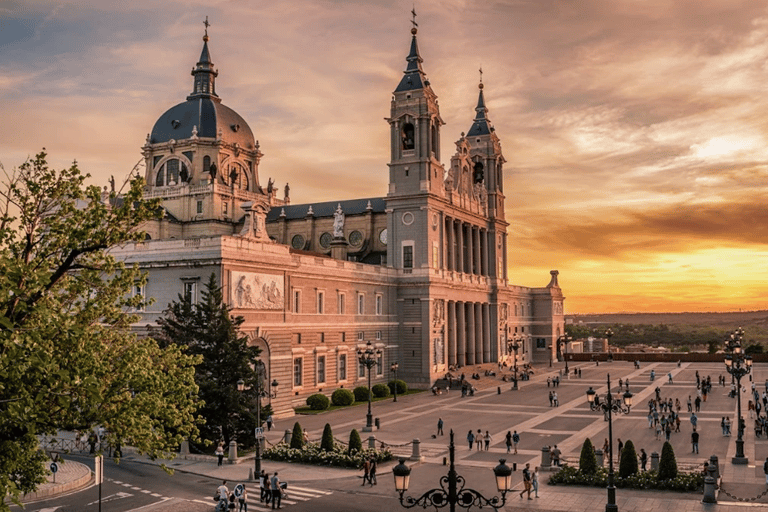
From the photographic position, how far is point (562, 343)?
5310 inches

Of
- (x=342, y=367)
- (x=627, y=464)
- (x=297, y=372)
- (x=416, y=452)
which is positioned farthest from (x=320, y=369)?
(x=627, y=464)

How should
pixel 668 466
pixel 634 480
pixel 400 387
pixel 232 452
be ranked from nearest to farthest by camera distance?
1. pixel 668 466
2. pixel 634 480
3. pixel 232 452
4. pixel 400 387

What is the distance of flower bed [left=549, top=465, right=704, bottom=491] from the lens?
3206 cm

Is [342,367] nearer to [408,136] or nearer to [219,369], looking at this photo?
[408,136]

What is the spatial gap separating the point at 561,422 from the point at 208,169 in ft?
187

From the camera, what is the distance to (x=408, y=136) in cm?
8475

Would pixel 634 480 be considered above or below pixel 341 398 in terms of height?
below

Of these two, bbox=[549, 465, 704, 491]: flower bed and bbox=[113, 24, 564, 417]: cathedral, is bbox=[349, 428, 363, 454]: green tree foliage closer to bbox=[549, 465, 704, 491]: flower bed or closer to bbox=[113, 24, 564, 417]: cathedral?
bbox=[549, 465, 704, 491]: flower bed

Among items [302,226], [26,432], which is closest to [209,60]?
[302,226]

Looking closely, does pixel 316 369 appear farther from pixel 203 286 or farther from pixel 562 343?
pixel 562 343

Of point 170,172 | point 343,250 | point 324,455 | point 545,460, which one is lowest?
point 545,460

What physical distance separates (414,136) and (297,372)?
32.0 meters

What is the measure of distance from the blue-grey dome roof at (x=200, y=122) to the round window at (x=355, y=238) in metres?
→ 18.4

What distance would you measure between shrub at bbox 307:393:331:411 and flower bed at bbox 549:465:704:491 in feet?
90.9
